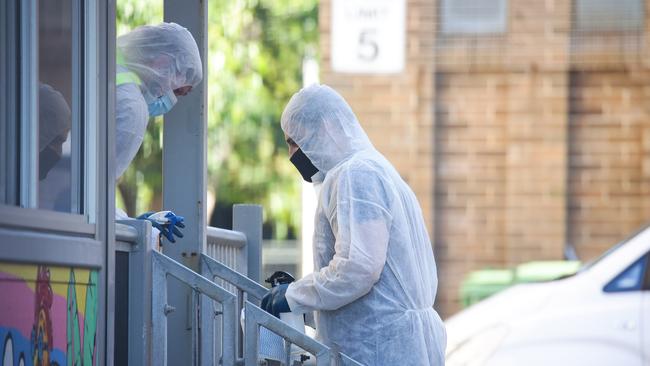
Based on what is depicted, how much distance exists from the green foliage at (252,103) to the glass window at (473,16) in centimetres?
444

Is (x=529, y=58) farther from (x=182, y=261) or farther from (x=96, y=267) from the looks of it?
(x=96, y=267)

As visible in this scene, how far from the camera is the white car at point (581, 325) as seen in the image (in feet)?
27.2

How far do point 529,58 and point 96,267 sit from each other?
9852 mm

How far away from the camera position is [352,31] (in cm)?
1312

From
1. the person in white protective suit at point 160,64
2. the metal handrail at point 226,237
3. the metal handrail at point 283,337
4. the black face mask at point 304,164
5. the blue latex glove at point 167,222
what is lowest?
the metal handrail at point 283,337

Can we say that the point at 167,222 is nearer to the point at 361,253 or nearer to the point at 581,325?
the point at 361,253

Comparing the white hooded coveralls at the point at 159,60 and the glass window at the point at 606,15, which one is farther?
the glass window at the point at 606,15

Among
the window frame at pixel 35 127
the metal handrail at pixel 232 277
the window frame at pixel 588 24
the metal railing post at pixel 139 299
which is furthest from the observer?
the window frame at pixel 588 24

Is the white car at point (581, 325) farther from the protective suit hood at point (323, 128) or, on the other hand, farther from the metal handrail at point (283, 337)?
the metal handrail at point (283, 337)

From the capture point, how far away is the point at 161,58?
5.17 metres

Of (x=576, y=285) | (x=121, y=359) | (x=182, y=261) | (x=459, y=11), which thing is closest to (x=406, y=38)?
(x=459, y=11)

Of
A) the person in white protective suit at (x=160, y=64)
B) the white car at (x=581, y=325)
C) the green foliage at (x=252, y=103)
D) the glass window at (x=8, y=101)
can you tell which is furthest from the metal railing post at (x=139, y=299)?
the green foliage at (x=252, y=103)

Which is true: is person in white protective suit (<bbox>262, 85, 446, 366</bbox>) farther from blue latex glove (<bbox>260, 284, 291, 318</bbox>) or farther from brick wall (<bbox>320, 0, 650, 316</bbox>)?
brick wall (<bbox>320, 0, 650, 316</bbox>)

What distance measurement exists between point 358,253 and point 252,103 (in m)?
13.4
